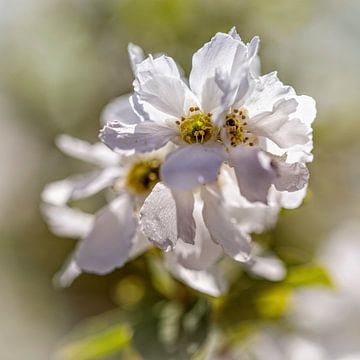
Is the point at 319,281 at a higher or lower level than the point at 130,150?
lower

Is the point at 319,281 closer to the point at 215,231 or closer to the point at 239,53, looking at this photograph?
the point at 215,231

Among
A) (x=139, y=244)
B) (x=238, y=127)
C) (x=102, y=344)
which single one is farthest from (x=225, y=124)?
(x=102, y=344)

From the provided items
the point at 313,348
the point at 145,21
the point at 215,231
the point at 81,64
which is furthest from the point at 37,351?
the point at 215,231

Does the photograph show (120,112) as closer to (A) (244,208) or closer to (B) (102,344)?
(A) (244,208)

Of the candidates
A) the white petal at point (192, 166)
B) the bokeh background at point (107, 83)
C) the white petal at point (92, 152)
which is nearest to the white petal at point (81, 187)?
the white petal at point (92, 152)

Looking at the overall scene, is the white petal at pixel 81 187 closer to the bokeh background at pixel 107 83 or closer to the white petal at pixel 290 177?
the white petal at pixel 290 177
